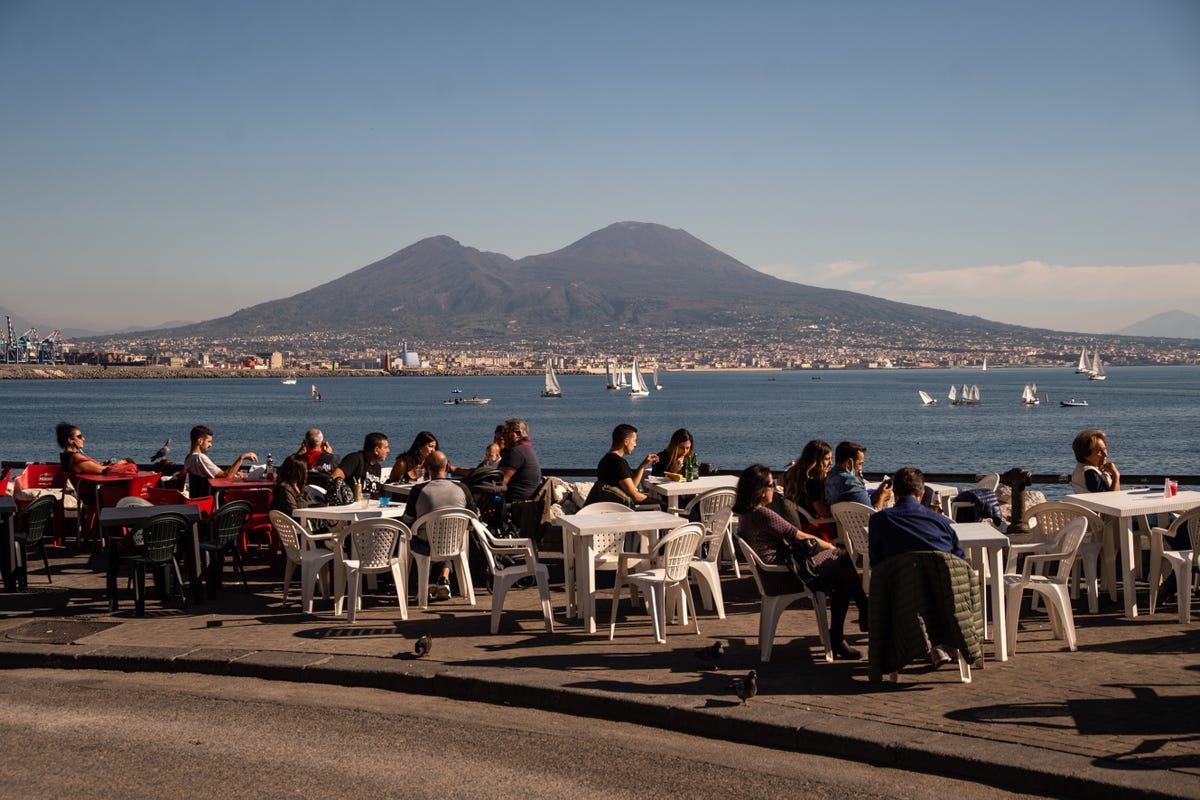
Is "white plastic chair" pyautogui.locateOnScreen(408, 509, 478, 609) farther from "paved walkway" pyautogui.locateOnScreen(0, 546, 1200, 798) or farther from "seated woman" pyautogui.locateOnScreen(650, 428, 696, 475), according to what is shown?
"seated woman" pyautogui.locateOnScreen(650, 428, 696, 475)

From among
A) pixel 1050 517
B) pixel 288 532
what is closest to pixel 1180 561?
pixel 1050 517

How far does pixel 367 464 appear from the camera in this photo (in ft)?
37.1

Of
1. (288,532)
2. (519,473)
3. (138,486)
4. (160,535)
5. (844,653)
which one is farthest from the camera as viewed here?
(138,486)

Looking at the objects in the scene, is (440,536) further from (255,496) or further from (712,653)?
(255,496)

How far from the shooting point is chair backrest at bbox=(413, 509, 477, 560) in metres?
8.59

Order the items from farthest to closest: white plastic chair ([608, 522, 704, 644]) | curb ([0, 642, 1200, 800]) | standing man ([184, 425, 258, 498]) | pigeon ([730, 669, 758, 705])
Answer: standing man ([184, 425, 258, 498]), white plastic chair ([608, 522, 704, 644]), pigeon ([730, 669, 758, 705]), curb ([0, 642, 1200, 800])

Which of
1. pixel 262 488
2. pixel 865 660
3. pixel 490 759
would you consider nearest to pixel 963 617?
pixel 865 660

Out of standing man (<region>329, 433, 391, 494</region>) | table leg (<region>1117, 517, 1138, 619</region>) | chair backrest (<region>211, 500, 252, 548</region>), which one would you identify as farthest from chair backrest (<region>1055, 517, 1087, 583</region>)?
chair backrest (<region>211, 500, 252, 548</region>)

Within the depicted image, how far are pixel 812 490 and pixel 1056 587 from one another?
2225 mm

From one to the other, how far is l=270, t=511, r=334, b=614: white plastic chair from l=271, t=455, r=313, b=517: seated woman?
1.17 ft

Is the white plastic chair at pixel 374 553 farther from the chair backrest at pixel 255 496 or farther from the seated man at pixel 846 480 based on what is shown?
the chair backrest at pixel 255 496

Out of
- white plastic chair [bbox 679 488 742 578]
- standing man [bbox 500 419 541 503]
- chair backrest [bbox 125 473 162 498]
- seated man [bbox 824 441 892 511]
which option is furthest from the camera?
chair backrest [bbox 125 473 162 498]

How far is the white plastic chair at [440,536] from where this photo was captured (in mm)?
8593

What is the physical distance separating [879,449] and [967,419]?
1416 inches
